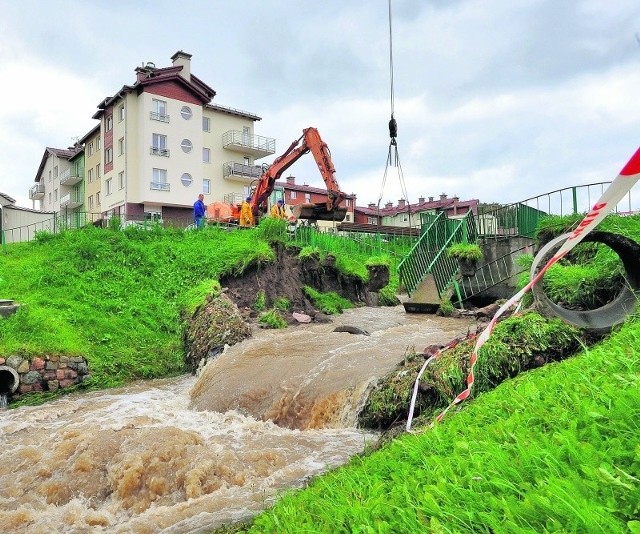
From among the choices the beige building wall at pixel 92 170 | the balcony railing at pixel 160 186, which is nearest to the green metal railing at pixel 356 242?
the balcony railing at pixel 160 186

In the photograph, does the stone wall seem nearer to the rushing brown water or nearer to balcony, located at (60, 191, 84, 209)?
the rushing brown water

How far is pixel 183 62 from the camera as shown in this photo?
1543 inches

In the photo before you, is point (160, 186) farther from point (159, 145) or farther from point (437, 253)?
point (437, 253)

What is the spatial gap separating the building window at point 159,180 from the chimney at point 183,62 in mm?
8232

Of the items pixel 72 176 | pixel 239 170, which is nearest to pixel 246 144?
pixel 239 170

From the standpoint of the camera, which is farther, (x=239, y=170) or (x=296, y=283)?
(x=239, y=170)

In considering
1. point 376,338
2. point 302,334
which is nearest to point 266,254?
point 302,334

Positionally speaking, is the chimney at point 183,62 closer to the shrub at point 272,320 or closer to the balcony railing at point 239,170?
the balcony railing at point 239,170

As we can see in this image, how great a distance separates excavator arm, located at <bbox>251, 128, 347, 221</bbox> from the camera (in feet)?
60.2

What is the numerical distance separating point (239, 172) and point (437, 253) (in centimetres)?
2874

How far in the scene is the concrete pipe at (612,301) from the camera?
5.05m

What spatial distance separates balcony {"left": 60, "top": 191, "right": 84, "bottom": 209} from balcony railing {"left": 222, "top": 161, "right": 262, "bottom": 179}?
15293 millimetres

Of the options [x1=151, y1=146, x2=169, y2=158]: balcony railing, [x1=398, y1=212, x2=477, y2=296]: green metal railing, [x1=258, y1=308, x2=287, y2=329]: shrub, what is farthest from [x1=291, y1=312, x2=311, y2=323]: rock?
[x1=151, y1=146, x2=169, y2=158]: balcony railing

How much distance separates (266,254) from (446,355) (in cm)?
1016
